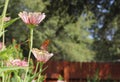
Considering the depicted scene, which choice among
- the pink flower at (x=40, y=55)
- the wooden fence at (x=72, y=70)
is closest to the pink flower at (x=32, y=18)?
the pink flower at (x=40, y=55)

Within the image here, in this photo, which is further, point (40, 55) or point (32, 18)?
point (40, 55)

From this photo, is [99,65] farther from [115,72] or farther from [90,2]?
[90,2]

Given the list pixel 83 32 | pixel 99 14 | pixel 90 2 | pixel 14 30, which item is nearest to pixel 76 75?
pixel 90 2

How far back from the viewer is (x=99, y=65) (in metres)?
11.9

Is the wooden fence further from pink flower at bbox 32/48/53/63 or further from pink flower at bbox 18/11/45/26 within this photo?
pink flower at bbox 18/11/45/26

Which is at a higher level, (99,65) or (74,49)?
(99,65)

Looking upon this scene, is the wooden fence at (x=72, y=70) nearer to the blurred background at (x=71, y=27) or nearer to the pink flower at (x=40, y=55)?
the blurred background at (x=71, y=27)

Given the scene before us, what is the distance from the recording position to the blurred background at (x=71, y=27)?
1491 centimetres

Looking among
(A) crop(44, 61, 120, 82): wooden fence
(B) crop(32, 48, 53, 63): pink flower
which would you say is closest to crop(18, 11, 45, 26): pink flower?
(B) crop(32, 48, 53, 63): pink flower

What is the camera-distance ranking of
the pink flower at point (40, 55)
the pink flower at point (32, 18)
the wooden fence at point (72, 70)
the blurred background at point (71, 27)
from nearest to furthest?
the pink flower at point (32, 18)
the pink flower at point (40, 55)
the wooden fence at point (72, 70)
the blurred background at point (71, 27)

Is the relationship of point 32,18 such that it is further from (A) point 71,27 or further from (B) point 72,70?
(A) point 71,27

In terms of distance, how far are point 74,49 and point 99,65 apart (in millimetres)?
22211

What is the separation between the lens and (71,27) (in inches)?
1300

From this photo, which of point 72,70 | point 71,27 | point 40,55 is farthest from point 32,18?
point 71,27
